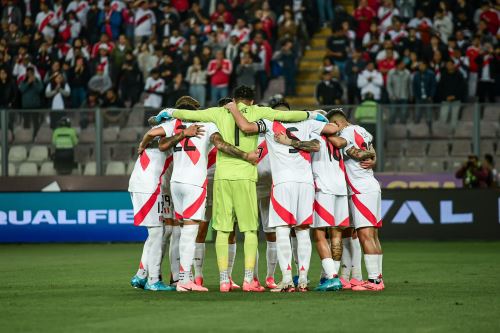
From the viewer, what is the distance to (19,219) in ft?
77.5

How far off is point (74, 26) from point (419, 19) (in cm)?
965

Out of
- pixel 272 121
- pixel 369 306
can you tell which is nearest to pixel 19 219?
pixel 272 121

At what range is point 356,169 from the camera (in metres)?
13.4

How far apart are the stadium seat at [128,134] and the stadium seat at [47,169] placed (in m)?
1.73

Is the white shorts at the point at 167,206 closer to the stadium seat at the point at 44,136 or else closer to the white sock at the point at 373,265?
the white sock at the point at 373,265

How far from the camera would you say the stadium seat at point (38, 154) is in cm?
2405

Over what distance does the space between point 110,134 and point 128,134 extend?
517 mm

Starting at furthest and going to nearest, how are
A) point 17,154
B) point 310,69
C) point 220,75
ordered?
1. point 310,69
2. point 220,75
3. point 17,154

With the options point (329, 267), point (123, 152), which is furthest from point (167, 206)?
point (123, 152)

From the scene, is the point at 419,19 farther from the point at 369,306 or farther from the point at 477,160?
the point at 369,306

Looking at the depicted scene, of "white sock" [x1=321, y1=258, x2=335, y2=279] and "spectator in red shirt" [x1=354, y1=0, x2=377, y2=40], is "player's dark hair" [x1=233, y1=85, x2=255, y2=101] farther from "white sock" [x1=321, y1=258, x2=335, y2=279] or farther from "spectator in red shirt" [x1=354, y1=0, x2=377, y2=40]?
"spectator in red shirt" [x1=354, y1=0, x2=377, y2=40]

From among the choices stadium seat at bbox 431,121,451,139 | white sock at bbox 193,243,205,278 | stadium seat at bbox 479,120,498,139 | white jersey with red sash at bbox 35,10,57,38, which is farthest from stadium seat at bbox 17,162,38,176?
white sock at bbox 193,243,205,278

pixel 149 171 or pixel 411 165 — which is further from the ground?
pixel 149 171

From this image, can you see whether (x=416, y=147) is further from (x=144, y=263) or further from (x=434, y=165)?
(x=144, y=263)
